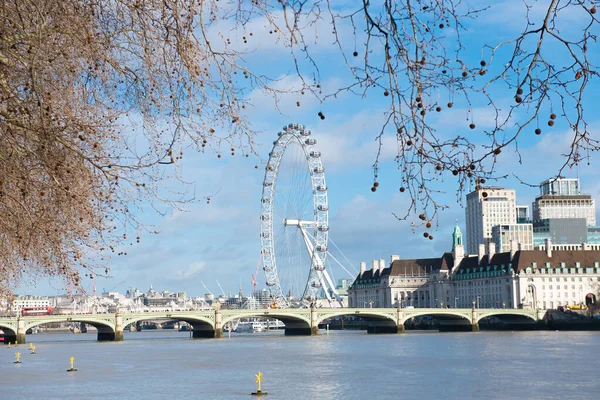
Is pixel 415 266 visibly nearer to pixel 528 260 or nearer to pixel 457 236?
pixel 457 236

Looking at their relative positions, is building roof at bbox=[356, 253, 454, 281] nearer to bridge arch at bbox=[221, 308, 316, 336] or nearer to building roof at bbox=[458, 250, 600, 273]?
building roof at bbox=[458, 250, 600, 273]

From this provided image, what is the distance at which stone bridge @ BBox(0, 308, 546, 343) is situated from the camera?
101062 millimetres

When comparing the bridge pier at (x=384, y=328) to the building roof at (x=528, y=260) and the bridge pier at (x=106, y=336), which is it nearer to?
the building roof at (x=528, y=260)

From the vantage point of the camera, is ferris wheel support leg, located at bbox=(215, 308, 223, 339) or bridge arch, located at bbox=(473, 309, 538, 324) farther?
bridge arch, located at bbox=(473, 309, 538, 324)

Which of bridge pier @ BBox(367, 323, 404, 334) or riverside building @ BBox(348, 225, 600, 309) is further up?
riverside building @ BBox(348, 225, 600, 309)

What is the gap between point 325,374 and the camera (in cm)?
4878

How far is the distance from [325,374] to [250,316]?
5895 cm

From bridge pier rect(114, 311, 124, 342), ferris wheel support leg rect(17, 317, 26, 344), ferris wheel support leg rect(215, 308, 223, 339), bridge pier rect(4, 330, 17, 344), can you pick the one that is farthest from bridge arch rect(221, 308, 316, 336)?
bridge pier rect(4, 330, 17, 344)

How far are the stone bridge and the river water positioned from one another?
97.1 feet

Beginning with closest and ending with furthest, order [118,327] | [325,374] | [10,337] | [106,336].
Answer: [325,374], [118,327], [10,337], [106,336]

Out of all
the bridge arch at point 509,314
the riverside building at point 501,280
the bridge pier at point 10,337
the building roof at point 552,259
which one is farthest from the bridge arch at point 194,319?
the building roof at point 552,259

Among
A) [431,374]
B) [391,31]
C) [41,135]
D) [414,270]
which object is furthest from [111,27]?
[414,270]

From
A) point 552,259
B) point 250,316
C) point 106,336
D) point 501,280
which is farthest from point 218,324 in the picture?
point 552,259

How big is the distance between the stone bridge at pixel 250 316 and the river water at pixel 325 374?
29595 mm
